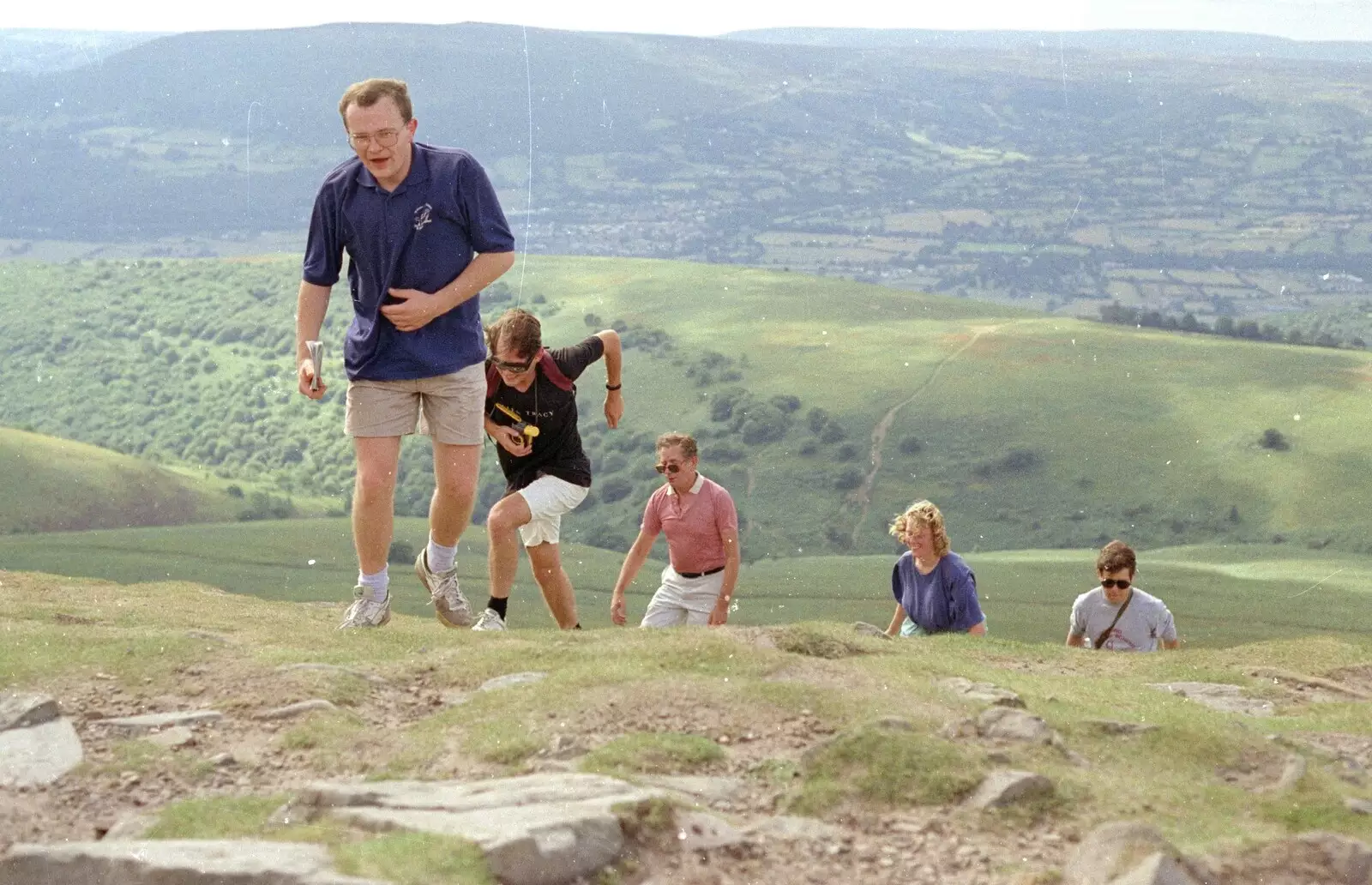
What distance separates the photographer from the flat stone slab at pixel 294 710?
9.08 metres

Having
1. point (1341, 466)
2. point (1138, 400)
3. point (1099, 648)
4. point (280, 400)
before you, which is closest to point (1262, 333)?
point (1138, 400)

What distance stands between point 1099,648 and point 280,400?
594 ft

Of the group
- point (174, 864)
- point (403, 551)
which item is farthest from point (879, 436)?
point (174, 864)

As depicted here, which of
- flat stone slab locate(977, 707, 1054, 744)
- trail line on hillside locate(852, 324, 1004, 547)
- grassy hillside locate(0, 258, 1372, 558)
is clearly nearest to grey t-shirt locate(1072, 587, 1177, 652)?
flat stone slab locate(977, 707, 1054, 744)

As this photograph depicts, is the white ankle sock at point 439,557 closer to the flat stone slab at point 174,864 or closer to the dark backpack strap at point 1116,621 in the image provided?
the dark backpack strap at point 1116,621

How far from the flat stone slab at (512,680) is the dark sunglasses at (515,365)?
2761 mm

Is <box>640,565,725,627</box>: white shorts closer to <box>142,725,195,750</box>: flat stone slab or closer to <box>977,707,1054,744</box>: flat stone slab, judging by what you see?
<box>977,707,1054,744</box>: flat stone slab

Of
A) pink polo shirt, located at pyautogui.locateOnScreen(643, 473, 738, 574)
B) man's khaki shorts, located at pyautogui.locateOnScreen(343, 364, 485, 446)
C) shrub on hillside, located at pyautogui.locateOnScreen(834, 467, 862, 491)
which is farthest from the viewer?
shrub on hillside, located at pyautogui.locateOnScreen(834, 467, 862, 491)

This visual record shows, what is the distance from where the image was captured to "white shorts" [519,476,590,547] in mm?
12531

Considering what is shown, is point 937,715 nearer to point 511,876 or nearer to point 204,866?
point 511,876

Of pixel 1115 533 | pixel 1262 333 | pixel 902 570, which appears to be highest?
pixel 902 570

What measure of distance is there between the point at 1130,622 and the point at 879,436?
137105 millimetres

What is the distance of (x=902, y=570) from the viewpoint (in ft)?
45.2

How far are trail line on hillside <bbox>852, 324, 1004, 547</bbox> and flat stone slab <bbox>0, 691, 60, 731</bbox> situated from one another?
414 feet
